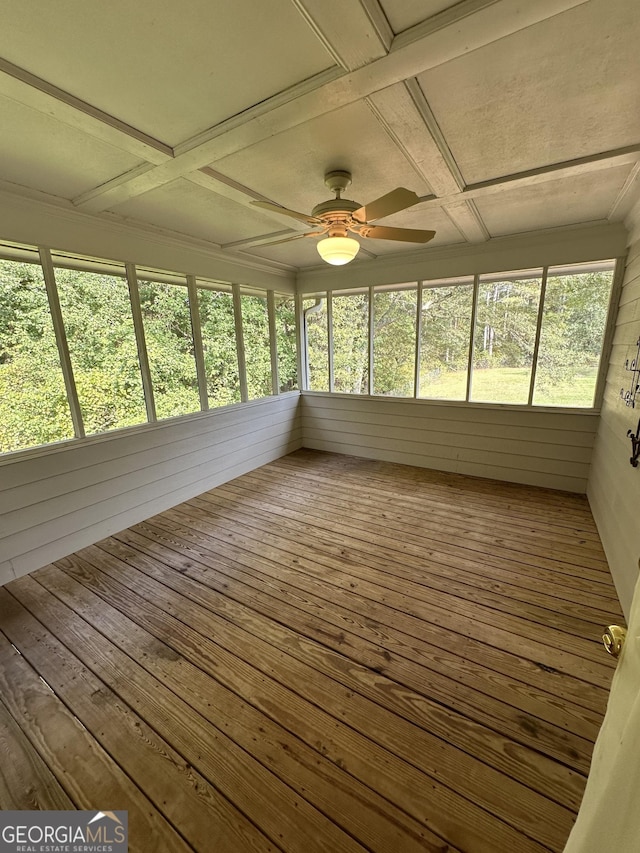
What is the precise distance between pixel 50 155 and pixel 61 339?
1.21 metres

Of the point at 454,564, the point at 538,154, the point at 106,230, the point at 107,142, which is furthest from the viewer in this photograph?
the point at 106,230

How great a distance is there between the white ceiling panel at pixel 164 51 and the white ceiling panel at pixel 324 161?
31 cm

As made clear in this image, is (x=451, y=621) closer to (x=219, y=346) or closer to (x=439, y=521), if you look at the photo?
(x=439, y=521)

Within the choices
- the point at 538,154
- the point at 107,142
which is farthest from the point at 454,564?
the point at 107,142

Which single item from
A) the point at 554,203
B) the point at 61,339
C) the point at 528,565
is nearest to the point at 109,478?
the point at 61,339

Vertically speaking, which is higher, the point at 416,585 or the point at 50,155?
the point at 50,155

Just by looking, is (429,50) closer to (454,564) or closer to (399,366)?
(454,564)

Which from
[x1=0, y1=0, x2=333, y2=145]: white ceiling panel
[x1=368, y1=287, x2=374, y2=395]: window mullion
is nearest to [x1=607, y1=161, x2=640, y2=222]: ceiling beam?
[x1=0, y1=0, x2=333, y2=145]: white ceiling panel

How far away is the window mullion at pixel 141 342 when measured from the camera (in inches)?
122

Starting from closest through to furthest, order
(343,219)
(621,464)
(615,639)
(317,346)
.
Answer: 1. (615,639)
2. (343,219)
3. (621,464)
4. (317,346)

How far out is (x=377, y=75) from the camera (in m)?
1.33

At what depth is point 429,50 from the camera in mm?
1223

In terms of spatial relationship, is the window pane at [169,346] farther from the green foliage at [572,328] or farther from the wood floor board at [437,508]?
the green foliage at [572,328]

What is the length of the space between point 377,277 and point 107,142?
3.27 meters
